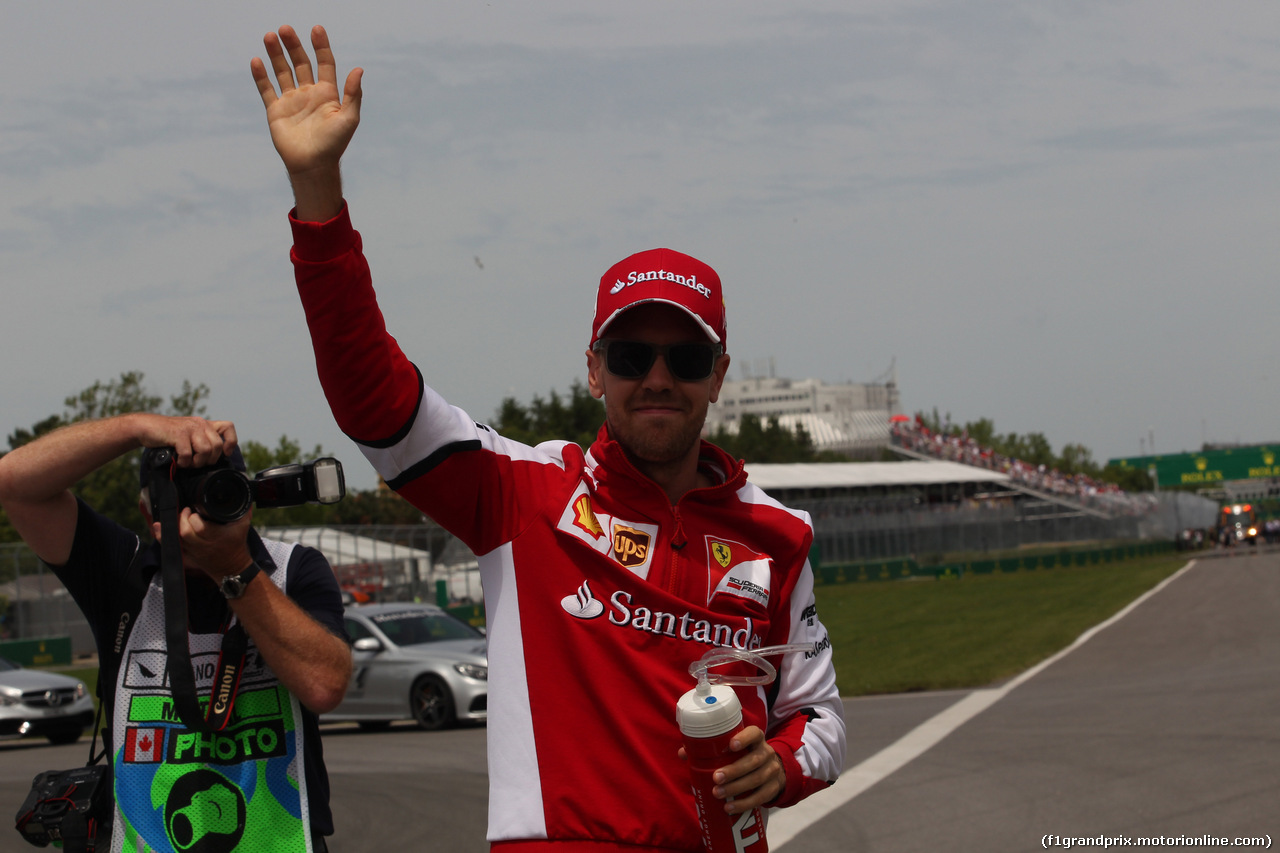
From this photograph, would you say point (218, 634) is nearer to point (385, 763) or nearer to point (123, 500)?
point (385, 763)

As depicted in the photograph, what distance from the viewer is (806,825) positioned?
8.03m

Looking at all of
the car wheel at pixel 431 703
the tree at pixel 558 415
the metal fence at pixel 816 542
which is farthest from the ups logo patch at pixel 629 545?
the tree at pixel 558 415

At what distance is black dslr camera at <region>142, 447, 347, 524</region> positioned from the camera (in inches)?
115

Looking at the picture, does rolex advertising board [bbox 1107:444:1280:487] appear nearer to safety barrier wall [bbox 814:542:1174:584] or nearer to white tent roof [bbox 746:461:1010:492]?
white tent roof [bbox 746:461:1010:492]

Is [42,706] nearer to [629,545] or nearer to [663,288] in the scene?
[629,545]

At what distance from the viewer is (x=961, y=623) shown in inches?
1022

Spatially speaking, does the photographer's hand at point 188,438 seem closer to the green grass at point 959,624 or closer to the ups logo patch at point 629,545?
the ups logo patch at point 629,545

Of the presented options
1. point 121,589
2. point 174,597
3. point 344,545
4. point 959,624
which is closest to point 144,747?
point 121,589

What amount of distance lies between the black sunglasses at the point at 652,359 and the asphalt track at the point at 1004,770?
79 cm

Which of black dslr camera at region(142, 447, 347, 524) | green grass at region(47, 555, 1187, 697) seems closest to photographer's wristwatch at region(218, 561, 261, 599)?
black dslr camera at region(142, 447, 347, 524)

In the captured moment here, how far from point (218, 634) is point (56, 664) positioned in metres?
29.6

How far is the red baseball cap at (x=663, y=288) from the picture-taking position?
8.87 feet

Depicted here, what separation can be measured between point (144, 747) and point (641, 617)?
1.42 metres

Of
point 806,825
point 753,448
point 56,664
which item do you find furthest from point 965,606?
point 753,448
